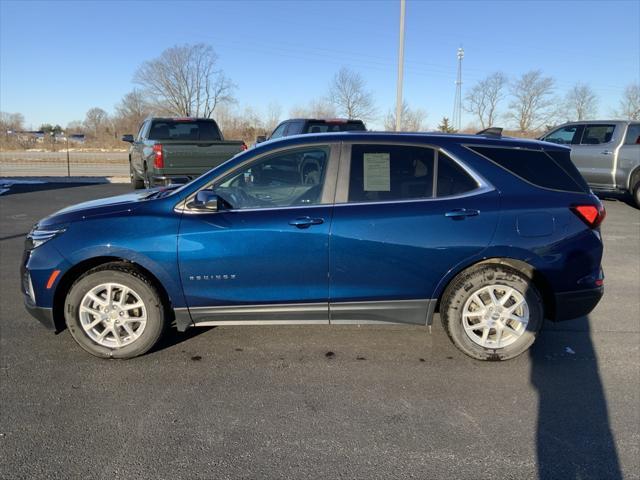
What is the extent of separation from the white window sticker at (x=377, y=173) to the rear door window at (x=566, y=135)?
9593mm

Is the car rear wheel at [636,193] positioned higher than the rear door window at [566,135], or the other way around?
the rear door window at [566,135]

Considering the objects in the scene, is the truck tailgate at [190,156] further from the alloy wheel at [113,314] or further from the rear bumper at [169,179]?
the alloy wheel at [113,314]

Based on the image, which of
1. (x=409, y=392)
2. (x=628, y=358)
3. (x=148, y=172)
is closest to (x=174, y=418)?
(x=409, y=392)

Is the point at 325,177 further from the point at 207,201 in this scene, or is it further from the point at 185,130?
the point at 185,130

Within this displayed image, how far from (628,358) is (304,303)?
8.51 feet

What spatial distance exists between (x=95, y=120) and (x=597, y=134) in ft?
222

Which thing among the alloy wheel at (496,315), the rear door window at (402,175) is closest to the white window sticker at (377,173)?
the rear door window at (402,175)

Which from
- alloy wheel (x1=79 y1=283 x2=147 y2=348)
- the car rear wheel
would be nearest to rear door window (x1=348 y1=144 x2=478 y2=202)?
alloy wheel (x1=79 y1=283 x2=147 y2=348)

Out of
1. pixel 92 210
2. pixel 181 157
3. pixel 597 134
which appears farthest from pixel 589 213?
pixel 597 134

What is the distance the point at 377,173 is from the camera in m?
3.52

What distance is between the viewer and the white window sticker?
3.50 metres

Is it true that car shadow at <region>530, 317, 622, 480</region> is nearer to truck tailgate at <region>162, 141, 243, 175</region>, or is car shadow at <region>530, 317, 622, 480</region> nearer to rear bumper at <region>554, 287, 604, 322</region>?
rear bumper at <region>554, 287, 604, 322</region>

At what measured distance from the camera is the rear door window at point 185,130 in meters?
11.2

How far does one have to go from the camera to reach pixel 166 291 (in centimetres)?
350
